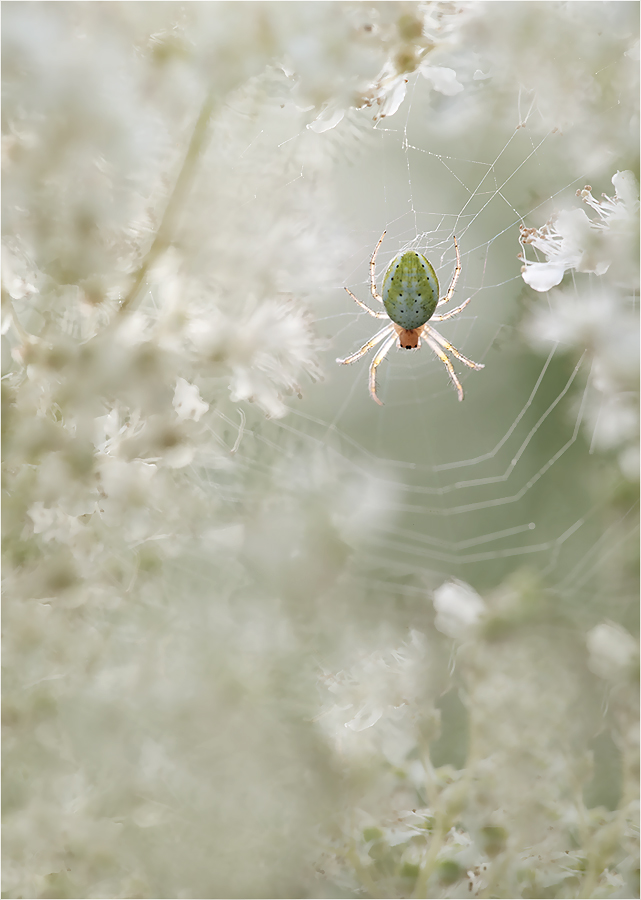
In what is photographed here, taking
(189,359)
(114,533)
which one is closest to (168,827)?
(114,533)

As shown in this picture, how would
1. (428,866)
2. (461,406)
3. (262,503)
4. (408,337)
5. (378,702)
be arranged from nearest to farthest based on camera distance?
(428,866) < (378,702) < (262,503) < (408,337) < (461,406)

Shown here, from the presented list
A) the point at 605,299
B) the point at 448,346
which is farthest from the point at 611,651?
the point at 448,346

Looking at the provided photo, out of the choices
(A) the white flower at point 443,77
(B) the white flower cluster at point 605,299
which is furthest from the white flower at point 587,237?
(A) the white flower at point 443,77

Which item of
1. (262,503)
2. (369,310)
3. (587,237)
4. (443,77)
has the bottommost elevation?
(262,503)

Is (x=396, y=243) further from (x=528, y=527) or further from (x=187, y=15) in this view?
(x=187, y=15)

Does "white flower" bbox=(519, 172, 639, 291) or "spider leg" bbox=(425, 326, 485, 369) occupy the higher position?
"white flower" bbox=(519, 172, 639, 291)

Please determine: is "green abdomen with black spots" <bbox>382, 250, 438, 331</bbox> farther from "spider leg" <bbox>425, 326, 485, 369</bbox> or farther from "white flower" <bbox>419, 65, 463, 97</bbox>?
"white flower" <bbox>419, 65, 463, 97</bbox>

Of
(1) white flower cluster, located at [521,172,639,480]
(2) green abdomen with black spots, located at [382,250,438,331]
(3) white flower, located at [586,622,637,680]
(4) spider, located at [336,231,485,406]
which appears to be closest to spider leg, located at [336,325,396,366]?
(4) spider, located at [336,231,485,406]

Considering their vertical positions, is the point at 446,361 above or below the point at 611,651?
above

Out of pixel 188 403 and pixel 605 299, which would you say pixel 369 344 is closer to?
pixel 605 299
